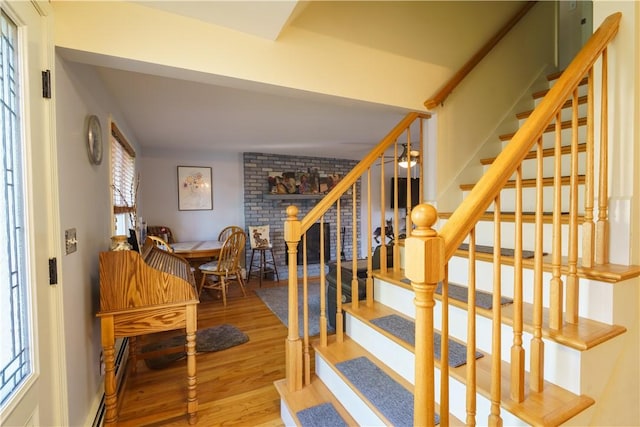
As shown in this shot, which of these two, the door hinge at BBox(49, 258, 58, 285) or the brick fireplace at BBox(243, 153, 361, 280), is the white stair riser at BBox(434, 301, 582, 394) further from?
the brick fireplace at BBox(243, 153, 361, 280)

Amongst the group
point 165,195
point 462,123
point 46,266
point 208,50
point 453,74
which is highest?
point 453,74

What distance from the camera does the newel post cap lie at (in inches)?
29.5

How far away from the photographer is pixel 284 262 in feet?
18.3

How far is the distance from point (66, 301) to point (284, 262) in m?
4.23

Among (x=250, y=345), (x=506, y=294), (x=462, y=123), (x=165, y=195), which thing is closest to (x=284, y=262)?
(x=165, y=195)

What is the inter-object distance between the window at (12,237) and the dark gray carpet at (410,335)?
1.48 m

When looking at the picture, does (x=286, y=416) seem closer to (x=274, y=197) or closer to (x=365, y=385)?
(x=365, y=385)

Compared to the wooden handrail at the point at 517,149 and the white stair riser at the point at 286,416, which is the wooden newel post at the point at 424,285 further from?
the white stair riser at the point at 286,416

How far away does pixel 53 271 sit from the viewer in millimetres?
1265

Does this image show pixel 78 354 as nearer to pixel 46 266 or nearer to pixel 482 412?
pixel 46 266

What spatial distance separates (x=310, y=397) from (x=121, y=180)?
2.65 m

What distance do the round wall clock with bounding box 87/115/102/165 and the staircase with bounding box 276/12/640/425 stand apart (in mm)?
1261

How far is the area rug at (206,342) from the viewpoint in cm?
261

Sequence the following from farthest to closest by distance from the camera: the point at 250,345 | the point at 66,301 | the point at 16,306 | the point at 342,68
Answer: the point at 250,345 → the point at 342,68 → the point at 66,301 → the point at 16,306
